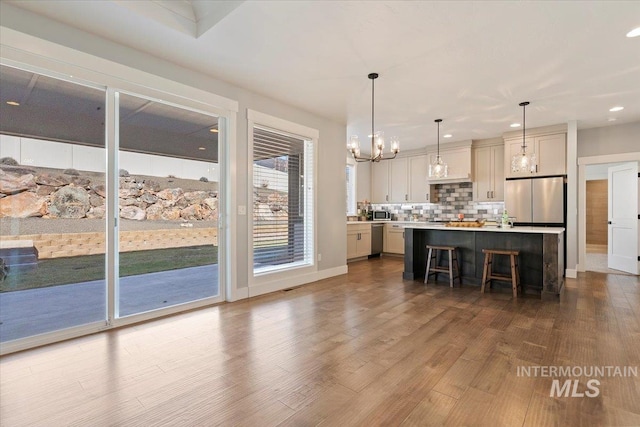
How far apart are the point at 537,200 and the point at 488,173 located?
3.95 feet

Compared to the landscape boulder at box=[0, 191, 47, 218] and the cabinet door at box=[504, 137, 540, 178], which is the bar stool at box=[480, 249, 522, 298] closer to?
the cabinet door at box=[504, 137, 540, 178]

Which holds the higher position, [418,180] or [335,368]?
[418,180]

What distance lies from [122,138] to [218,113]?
3.64 feet

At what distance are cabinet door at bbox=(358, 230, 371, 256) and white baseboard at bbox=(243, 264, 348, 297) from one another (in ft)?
5.12

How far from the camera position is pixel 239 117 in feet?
13.2

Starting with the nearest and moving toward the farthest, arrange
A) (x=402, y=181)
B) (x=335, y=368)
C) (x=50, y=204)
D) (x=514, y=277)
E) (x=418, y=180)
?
(x=335, y=368)
(x=50, y=204)
(x=514, y=277)
(x=418, y=180)
(x=402, y=181)

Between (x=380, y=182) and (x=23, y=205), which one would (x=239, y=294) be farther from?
(x=380, y=182)

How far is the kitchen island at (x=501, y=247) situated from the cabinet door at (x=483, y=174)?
2076mm

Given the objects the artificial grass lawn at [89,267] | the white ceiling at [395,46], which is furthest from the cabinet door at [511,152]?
the artificial grass lawn at [89,267]

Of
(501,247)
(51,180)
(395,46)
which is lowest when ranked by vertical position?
(501,247)

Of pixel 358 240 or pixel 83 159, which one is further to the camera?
pixel 358 240

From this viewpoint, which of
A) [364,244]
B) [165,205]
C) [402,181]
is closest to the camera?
[165,205]

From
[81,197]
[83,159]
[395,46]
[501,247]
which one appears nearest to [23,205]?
[81,197]

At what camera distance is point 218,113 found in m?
3.80
